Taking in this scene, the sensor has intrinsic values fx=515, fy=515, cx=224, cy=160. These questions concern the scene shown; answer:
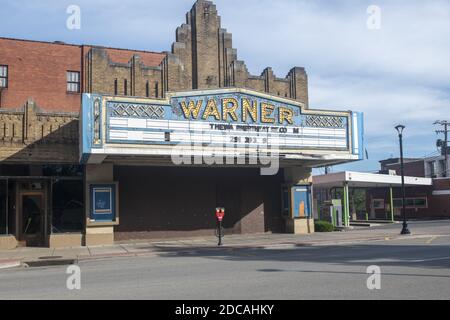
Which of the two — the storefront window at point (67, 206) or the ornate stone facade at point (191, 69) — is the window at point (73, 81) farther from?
the storefront window at point (67, 206)

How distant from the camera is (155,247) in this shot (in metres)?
21.7

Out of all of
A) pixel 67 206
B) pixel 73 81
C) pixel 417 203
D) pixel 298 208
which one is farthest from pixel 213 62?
pixel 417 203

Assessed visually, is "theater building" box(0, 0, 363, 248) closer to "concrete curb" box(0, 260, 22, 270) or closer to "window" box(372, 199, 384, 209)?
"concrete curb" box(0, 260, 22, 270)

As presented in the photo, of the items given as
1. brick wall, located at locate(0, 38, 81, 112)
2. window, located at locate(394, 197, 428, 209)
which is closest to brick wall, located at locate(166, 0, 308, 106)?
brick wall, located at locate(0, 38, 81, 112)

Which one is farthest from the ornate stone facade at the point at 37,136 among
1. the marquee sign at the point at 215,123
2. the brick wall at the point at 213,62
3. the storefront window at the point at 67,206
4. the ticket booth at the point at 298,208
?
the ticket booth at the point at 298,208

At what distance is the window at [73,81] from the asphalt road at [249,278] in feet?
51.1

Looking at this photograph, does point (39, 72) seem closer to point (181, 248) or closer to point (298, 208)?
point (181, 248)

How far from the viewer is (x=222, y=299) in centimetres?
885

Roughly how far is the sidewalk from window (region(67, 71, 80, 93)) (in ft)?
36.4

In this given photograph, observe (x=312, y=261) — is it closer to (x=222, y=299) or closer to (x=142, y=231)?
(x=222, y=299)

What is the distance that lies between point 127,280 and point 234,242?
39.1ft

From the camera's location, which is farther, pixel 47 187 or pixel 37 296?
pixel 47 187

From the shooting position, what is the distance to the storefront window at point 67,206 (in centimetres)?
2273
